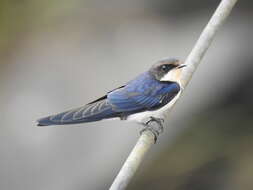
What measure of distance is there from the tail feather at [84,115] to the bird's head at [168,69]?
197 millimetres

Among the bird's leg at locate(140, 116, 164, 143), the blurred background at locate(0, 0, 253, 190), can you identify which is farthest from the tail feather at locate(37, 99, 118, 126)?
the blurred background at locate(0, 0, 253, 190)

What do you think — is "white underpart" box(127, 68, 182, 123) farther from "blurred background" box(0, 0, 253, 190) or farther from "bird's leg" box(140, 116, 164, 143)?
"blurred background" box(0, 0, 253, 190)

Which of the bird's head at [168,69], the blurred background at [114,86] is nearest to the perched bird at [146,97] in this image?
the bird's head at [168,69]

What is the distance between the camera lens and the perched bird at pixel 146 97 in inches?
98.3

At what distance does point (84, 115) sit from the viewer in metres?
2.33

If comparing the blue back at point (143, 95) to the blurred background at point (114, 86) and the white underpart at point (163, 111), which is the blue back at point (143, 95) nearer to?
the white underpart at point (163, 111)

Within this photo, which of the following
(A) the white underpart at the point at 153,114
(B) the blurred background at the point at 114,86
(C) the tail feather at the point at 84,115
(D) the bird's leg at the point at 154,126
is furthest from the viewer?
(B) the blurred background at the point at 114,86

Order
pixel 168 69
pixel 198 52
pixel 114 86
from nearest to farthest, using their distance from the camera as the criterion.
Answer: pixel 198 52
pixel 168 69
pixel 114 86

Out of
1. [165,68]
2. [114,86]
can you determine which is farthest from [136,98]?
[114,86]

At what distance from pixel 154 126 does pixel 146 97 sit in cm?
10

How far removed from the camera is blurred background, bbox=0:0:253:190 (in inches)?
147

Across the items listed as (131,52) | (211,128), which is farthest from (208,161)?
(131,52)

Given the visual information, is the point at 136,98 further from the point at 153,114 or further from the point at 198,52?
the point at 198,52

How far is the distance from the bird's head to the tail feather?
20cm
